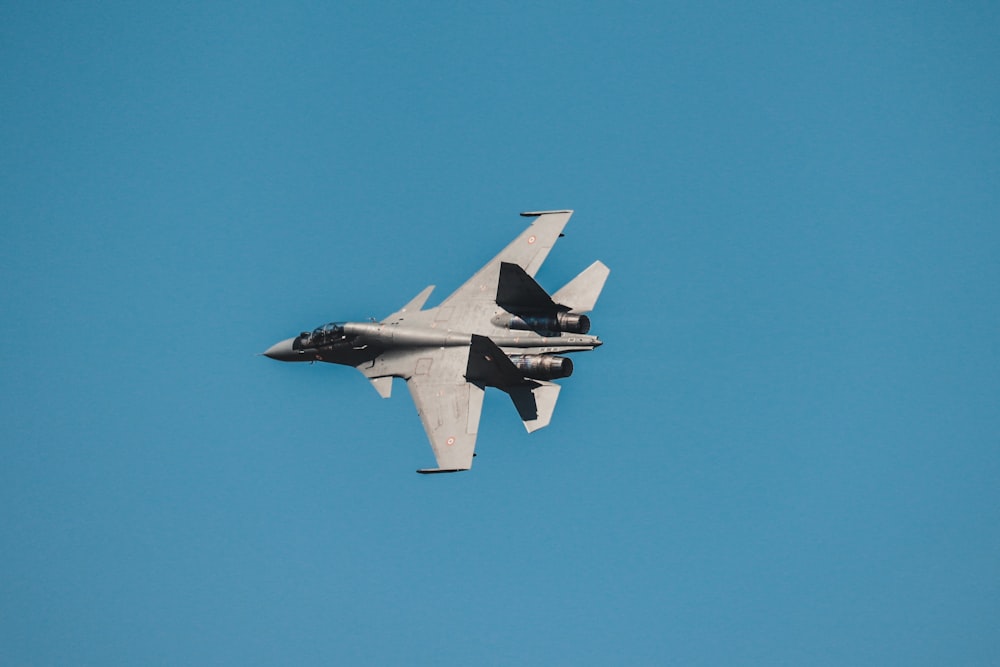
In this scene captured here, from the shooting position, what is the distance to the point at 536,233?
42938 mm

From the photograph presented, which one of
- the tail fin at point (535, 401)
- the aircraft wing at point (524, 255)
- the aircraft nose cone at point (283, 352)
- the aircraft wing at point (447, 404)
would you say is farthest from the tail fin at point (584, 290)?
the aircraft nose cone at point (283, 352)

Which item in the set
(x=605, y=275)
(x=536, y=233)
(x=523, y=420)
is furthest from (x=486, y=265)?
(x=523, y=420)

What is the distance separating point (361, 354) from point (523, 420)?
276 inches

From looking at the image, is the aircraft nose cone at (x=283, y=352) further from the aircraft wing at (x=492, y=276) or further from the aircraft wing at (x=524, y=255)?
the aircraft wing at (x=524, y=255)

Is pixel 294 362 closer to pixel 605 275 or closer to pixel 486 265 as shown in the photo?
pixel 486 265

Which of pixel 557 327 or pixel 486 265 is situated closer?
pixel 557 327

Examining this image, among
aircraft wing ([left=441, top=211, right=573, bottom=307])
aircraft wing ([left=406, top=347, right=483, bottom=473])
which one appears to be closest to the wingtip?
aircraft wing ([left=441, top=211, right=573, bottom=307])

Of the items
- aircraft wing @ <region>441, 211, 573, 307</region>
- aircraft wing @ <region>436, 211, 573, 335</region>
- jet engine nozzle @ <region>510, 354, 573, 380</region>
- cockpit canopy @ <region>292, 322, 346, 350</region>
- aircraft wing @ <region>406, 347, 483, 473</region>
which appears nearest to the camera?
aircraft wing @ <region>406, 347, 483, 473</region>

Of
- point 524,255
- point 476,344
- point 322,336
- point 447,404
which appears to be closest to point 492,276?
point 524,255

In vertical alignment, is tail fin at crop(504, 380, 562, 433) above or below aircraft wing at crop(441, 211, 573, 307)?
below

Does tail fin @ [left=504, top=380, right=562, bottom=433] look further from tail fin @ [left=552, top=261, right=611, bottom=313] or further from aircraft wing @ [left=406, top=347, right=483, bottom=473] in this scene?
tail fin @ [left=552, top=261, right=611, bottom=313]

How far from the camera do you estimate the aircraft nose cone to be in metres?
42.9

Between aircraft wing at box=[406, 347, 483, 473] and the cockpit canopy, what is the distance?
3343 millimetres

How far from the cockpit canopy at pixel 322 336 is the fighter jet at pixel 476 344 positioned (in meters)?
0.03
